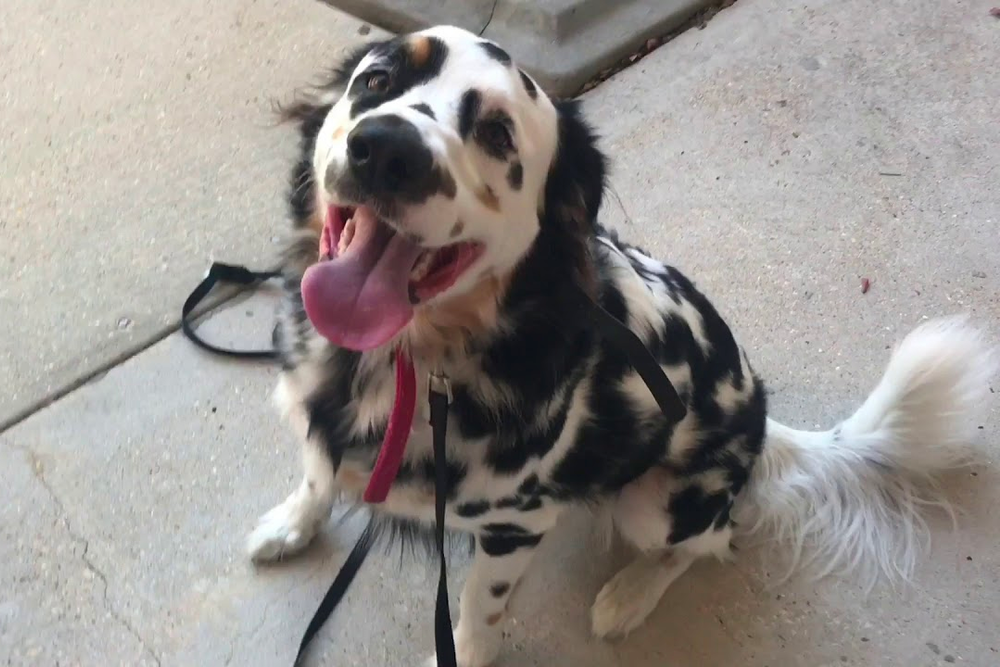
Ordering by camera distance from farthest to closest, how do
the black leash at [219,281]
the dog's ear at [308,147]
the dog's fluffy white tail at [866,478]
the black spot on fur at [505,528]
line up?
1. the black leash at [219,281]
2. the dog's fluffy white tail at [866,478]
3. the black spot on fur at [505,528]
4. the dog's ear at [308,147]

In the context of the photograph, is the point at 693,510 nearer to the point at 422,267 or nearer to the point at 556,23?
the point at 422,267

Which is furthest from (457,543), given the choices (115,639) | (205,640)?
(115,639)

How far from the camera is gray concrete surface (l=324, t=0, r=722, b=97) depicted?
320cm

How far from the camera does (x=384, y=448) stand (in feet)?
4.81

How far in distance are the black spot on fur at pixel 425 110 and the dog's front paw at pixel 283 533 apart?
3.39 feet

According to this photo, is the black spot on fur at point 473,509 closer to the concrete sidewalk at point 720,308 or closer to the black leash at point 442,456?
the black leash at point 442,456

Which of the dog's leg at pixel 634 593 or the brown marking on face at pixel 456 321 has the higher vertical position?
the brown marking on face at pixel 456 321

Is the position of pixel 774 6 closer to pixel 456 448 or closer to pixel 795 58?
pixel 795 58

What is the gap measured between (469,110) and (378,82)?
0.17m

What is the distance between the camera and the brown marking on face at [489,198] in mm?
1347

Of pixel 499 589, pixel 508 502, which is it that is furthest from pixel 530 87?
pixel 499 589

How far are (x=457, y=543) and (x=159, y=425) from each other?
0.80 metres

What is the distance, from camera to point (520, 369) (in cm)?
152

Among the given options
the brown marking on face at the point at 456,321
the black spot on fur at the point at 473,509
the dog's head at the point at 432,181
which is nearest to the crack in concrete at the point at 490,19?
the dog's head at the point at 432,181
